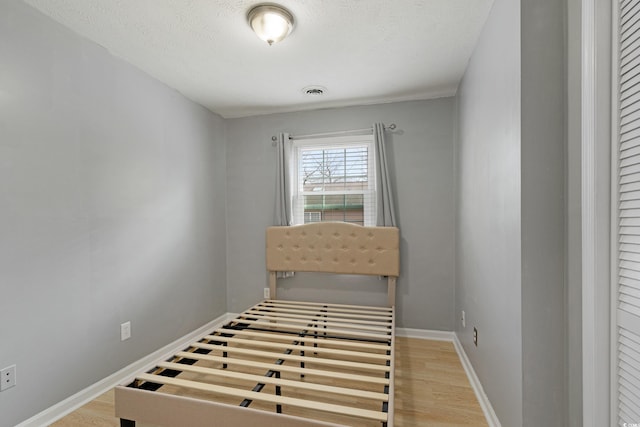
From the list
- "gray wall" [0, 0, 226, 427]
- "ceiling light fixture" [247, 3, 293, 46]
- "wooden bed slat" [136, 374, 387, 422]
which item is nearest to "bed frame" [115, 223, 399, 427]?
"wooden bed slat" [136, 374, 387, 422]

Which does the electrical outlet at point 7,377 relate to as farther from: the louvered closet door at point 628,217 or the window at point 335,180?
the louvered closet door at point 628,217

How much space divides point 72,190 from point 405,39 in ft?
7.73

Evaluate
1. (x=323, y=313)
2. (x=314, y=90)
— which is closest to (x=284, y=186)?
(x=314, y=90)

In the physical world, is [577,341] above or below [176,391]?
above

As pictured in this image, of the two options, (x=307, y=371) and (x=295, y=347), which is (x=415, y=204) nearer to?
(x=295, y=347)

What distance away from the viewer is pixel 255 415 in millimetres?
1342

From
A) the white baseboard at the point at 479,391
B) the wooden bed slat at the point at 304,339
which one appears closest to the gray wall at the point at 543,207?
the white baseboard at the point at 479,391

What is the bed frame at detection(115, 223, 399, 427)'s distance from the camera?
1417 millimetres

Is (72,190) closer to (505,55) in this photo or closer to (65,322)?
(65,322)

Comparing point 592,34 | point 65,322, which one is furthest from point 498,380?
point 65,322

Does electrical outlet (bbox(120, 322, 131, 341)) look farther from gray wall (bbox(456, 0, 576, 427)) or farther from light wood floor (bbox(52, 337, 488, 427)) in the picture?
gray wall (bbox(456, 0, 576, 427))

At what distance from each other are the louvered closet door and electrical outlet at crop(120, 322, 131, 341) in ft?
9.05

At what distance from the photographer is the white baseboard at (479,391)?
1.69m

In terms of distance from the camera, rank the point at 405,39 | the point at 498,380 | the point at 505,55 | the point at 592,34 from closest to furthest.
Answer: the point at 592,34 < the point at 505,55 < the point at 498,380 < the point at 405,39
